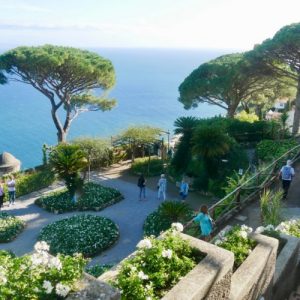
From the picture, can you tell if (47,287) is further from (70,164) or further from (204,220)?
(70,164)

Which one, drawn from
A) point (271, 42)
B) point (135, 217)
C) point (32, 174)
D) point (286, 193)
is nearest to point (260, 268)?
point (286, 193)

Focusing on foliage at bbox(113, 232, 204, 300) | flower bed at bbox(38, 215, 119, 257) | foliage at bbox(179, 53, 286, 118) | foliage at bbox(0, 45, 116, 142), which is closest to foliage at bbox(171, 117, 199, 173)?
flower bed at bbox(38, 215, 119, 257)

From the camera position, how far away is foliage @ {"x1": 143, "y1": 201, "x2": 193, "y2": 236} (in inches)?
472

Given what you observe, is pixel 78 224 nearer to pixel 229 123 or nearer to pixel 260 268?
pixel 260 268

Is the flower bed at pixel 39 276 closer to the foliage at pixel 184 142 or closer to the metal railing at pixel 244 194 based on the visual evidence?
the metal railing at pixel 244 194

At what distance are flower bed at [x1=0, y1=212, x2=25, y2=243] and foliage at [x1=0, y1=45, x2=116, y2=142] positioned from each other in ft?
38.8

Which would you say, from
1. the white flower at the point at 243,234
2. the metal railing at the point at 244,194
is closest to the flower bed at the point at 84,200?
the metal railing at the point at 244,194

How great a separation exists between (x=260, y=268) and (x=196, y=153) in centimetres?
1124

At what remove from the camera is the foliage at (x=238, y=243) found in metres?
4.45

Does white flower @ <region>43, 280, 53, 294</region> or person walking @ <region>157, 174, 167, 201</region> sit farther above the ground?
white flower @ <region>43, 280, 53, 294</region>

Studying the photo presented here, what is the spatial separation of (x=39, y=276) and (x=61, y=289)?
0.24m

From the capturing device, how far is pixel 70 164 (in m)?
15.2

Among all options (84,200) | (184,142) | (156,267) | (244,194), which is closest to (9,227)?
(84,200)

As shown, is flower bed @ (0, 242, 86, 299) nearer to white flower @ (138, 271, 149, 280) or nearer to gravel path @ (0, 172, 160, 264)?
white flower @ (138, 271, 149, 280)
